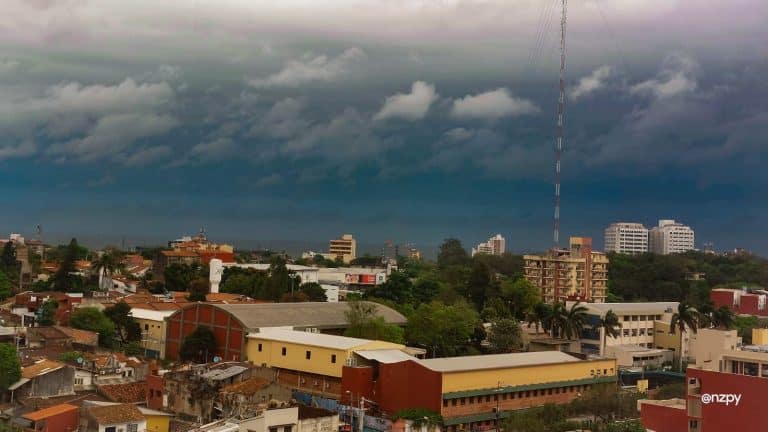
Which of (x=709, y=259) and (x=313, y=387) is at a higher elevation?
(x=709, y=259)

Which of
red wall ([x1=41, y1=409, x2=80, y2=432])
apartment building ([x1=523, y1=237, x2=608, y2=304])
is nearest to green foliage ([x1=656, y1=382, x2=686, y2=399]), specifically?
red wall ([x1=41, y1=409, x2=80, y2=432])

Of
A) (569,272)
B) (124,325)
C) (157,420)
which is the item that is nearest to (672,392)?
(157,420)

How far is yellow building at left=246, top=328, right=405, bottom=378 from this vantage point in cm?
2888

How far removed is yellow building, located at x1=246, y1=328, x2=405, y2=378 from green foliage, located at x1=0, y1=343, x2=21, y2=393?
8.99 metres

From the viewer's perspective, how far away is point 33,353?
29.4 meters

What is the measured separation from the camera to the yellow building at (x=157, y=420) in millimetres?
22047

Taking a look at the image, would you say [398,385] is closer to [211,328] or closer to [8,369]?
[211,328]

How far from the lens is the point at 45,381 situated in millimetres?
24266

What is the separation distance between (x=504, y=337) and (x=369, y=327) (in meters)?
5.86

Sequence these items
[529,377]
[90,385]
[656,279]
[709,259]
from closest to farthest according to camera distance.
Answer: [90,385], [529,377], [656,279], [709,259]

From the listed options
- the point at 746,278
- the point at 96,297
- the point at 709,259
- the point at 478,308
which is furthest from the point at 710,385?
the point at 709,259

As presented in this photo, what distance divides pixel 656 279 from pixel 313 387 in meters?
46.7

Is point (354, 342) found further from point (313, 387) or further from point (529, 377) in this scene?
point (529, 377)

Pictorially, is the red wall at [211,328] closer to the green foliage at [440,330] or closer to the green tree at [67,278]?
the green foliage at [440,330]
